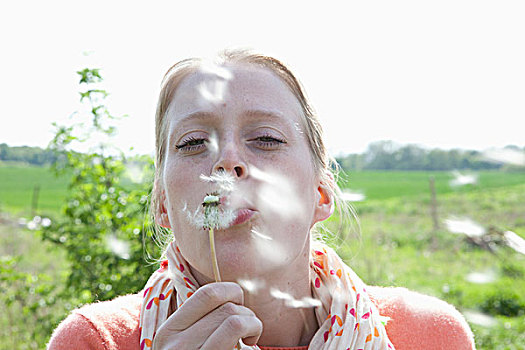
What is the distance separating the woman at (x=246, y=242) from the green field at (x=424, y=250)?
0.41m

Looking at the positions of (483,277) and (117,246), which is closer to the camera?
(117,246)

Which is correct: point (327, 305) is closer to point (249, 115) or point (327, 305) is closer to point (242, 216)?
point (242, 216)

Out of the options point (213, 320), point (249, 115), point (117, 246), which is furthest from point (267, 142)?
→ point (117, 246)

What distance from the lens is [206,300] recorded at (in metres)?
1.43

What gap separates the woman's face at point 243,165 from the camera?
1.74 m

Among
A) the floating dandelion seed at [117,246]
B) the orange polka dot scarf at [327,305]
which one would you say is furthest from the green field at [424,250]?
the floating dandelion seed at [117,246]

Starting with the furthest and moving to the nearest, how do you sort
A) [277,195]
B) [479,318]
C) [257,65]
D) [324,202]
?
[479,318] → [324,202] → [257,65] → [277,195]

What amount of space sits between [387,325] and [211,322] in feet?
4.18

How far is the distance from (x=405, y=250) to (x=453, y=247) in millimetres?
1400

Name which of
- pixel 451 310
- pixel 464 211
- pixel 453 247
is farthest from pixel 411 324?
pixel 464 211

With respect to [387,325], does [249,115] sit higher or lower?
higher

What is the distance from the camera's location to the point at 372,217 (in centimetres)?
2111

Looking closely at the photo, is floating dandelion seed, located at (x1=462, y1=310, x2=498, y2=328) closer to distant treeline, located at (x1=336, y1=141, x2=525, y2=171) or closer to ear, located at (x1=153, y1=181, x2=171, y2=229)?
distant treeline, located at (x1=336, y1=141, x2=525, y2=171)

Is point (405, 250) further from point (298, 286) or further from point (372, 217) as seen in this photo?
point (298, 286)
